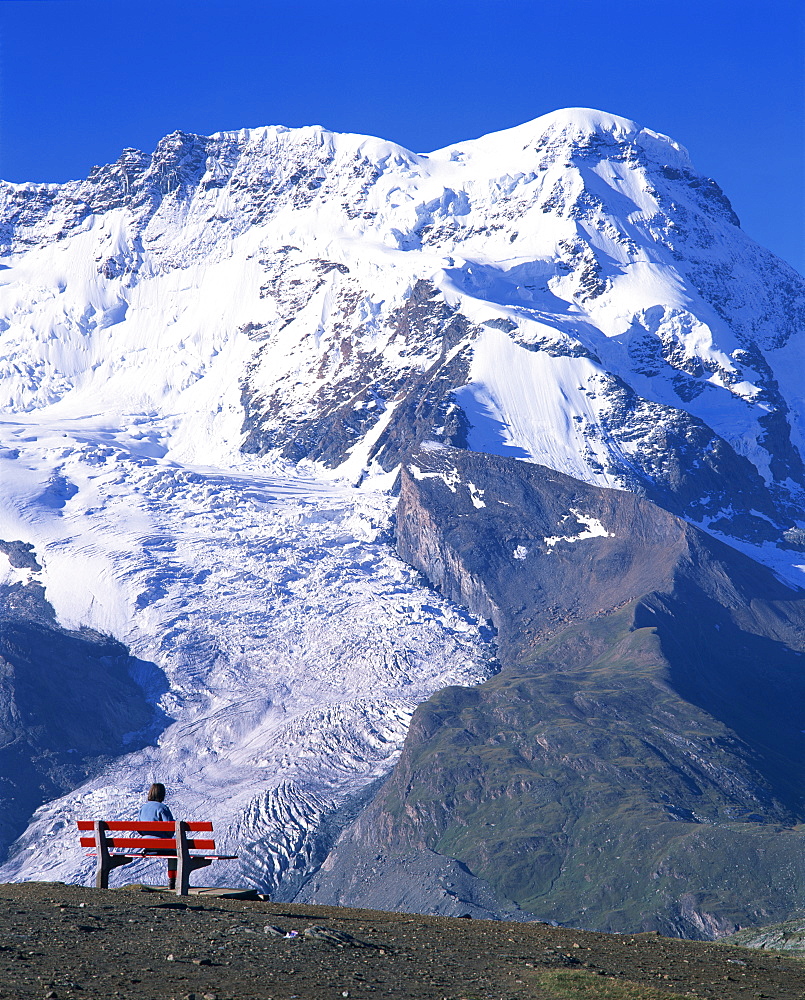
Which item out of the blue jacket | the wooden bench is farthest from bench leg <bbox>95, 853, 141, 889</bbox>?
the blue jacket

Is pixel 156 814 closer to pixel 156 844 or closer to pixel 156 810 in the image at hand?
pixel 156 810

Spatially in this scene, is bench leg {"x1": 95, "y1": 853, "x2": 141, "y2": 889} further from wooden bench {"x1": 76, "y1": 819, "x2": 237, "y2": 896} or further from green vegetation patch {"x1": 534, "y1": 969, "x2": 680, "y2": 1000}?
green vegetation patch {"x1": 534, "y1": 969, "x2": 680, "y2": 1000}

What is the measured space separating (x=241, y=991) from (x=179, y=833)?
20.3 feet

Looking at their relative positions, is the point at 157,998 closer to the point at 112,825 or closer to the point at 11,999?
the point at 11,999

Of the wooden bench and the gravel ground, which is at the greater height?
the wooden bench

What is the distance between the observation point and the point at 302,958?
100 ft

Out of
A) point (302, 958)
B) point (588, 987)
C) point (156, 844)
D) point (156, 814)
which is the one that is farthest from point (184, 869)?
point (588, 987)

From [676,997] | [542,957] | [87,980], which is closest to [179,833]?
[87,980]

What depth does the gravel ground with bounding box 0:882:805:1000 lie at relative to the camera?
27625mm

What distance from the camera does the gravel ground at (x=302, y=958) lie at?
2762 centimetres

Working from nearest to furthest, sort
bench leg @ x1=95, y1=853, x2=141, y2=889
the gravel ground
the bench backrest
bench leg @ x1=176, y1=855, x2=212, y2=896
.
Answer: the gravel ground < the bench backrest < bench leg @ x1=176, y1=855, x2=212, y2=896 < bench leg @ x1=95, y1=853, x2=141, y2=889

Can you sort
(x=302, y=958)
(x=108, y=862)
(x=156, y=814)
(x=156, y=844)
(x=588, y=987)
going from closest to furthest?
1. (x=588, y=987)
2. (x=302, y=958)
3. (x=156, y=844)
4. (x=156, y=814)
5. (x=108, y=862)

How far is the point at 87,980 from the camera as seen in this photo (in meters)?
27.1

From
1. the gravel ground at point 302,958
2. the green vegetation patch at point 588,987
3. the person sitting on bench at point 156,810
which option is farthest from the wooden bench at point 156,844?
the green vegetation patch at point 588,987
